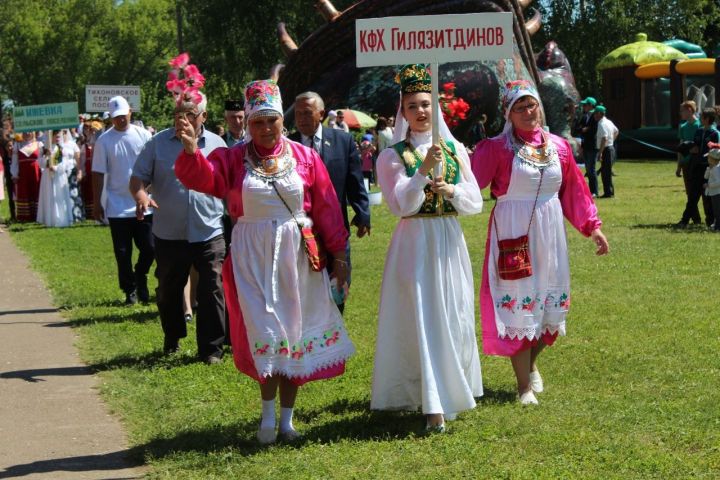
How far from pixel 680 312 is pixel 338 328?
4.46 metres

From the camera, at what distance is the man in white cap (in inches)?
435

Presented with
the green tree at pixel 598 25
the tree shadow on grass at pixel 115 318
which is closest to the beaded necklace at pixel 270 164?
the tree shadow on grass at pixel 115 318

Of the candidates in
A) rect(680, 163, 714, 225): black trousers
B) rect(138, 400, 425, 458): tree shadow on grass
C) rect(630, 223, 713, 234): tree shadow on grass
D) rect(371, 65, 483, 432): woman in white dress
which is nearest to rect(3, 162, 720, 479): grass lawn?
rect(138, 400, 425, 458): tree shadow on grass

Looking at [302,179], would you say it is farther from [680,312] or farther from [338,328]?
[680,312]

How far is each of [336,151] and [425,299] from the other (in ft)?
5.60

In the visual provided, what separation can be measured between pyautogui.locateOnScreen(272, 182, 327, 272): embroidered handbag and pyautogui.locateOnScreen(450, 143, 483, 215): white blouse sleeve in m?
0.76

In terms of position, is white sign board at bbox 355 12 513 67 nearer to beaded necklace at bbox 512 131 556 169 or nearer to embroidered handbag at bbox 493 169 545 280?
beaded necklace at bbox 512 131 556 169

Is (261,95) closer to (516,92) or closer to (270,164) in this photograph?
(270,164)

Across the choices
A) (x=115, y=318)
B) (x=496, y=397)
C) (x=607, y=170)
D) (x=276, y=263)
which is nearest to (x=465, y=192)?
(x=276, y=263)

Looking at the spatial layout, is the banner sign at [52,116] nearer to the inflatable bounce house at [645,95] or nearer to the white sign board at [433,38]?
the white sign board at [433,38]

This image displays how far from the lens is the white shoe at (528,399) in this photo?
6.73 meters

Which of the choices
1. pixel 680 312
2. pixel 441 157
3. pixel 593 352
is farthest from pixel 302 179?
pixel 680 312

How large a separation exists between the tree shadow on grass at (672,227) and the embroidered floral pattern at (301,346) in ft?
35.3

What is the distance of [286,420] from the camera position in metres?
6.20
